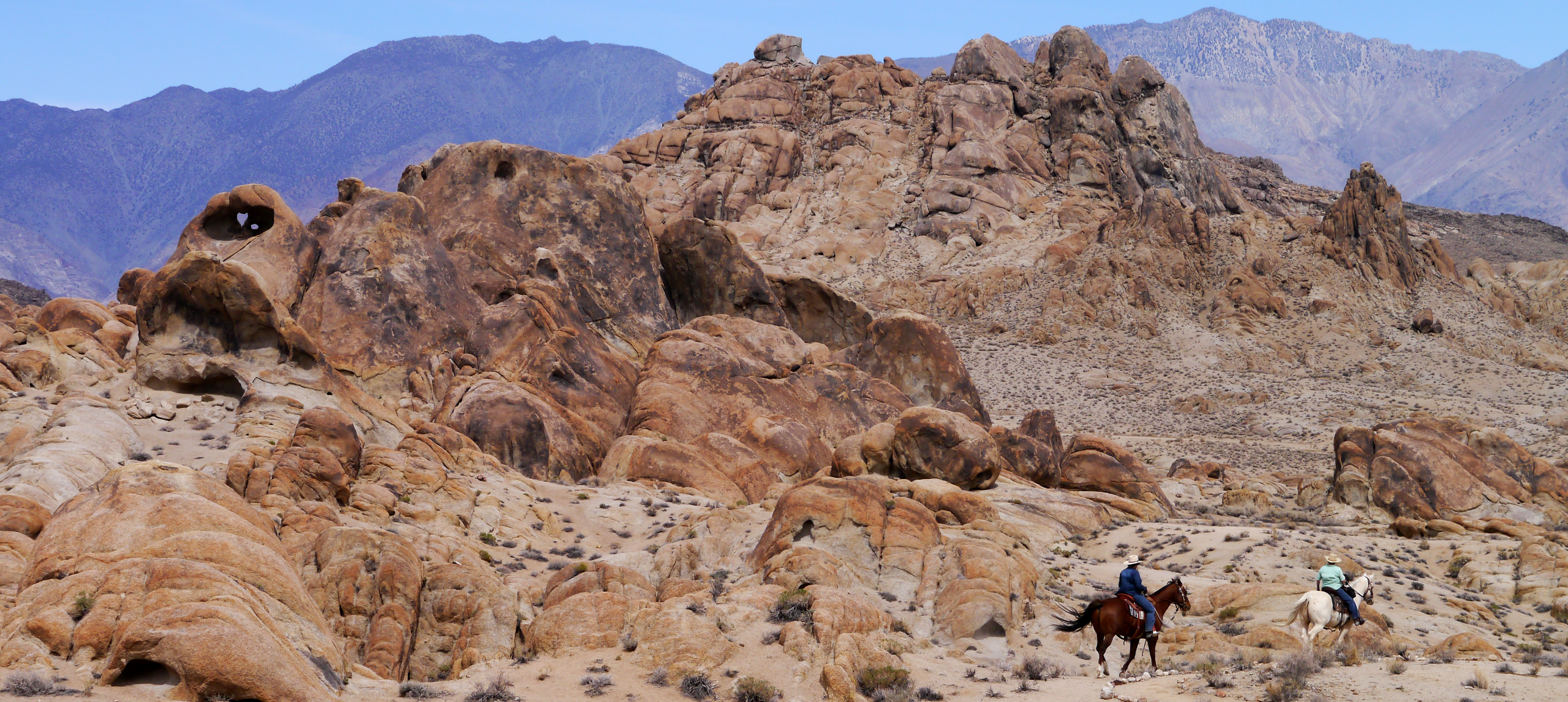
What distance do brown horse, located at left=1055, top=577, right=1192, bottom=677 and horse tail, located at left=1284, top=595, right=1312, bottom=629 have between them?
7.89 ft

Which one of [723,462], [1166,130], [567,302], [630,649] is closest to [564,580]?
[630,649]

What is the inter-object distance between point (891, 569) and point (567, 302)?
907 inches

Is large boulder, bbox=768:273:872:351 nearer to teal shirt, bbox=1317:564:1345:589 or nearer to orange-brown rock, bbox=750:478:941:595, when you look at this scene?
orange-brown rock, bbox=750:478:941:595

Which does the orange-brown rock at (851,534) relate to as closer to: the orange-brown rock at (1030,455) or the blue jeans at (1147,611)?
the blue jeans at (1147,611)

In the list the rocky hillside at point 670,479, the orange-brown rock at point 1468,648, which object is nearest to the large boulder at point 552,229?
the rocky hillside at point 670,479

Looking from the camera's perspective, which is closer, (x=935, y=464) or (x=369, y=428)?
(x=369, y=428)

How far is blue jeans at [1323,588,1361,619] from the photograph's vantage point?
57.4 feet

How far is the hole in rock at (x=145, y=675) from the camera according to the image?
436 inches

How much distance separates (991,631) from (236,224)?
3659 centimetres

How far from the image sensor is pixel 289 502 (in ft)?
66.5

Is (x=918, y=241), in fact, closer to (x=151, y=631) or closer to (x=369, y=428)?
(x=369, y=428)

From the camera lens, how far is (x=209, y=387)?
28.7 metres

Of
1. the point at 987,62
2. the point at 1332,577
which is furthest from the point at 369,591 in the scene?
the point at 987,62

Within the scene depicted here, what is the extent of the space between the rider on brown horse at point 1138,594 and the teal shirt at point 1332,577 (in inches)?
147
